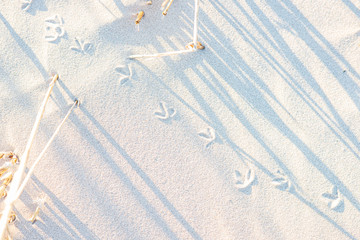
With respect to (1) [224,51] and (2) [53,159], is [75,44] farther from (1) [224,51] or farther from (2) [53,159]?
(1) [224,51]

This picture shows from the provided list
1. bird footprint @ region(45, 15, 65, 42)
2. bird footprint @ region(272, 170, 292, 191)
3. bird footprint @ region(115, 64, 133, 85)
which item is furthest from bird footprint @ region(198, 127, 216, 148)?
bird footprint @ region(45, 15, 65, 42)

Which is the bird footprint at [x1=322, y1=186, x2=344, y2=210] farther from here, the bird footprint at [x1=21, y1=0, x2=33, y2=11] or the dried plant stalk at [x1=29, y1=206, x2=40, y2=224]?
the bird footprint at [x1=21, y1=0, x2=33, y2=11]

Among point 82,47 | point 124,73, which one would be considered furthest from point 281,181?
point 82,47

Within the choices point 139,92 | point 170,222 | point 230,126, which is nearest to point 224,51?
point 230,126

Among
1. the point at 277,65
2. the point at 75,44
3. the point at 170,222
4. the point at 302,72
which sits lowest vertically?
→ the point at 170,222

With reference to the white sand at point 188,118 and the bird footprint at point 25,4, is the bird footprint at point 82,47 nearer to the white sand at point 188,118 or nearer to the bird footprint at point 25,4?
the white sand at point 188,118

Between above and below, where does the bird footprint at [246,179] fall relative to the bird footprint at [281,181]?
above

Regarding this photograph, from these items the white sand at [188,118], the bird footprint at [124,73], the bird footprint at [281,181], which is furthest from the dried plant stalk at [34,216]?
the bird footprint at [281,181]
